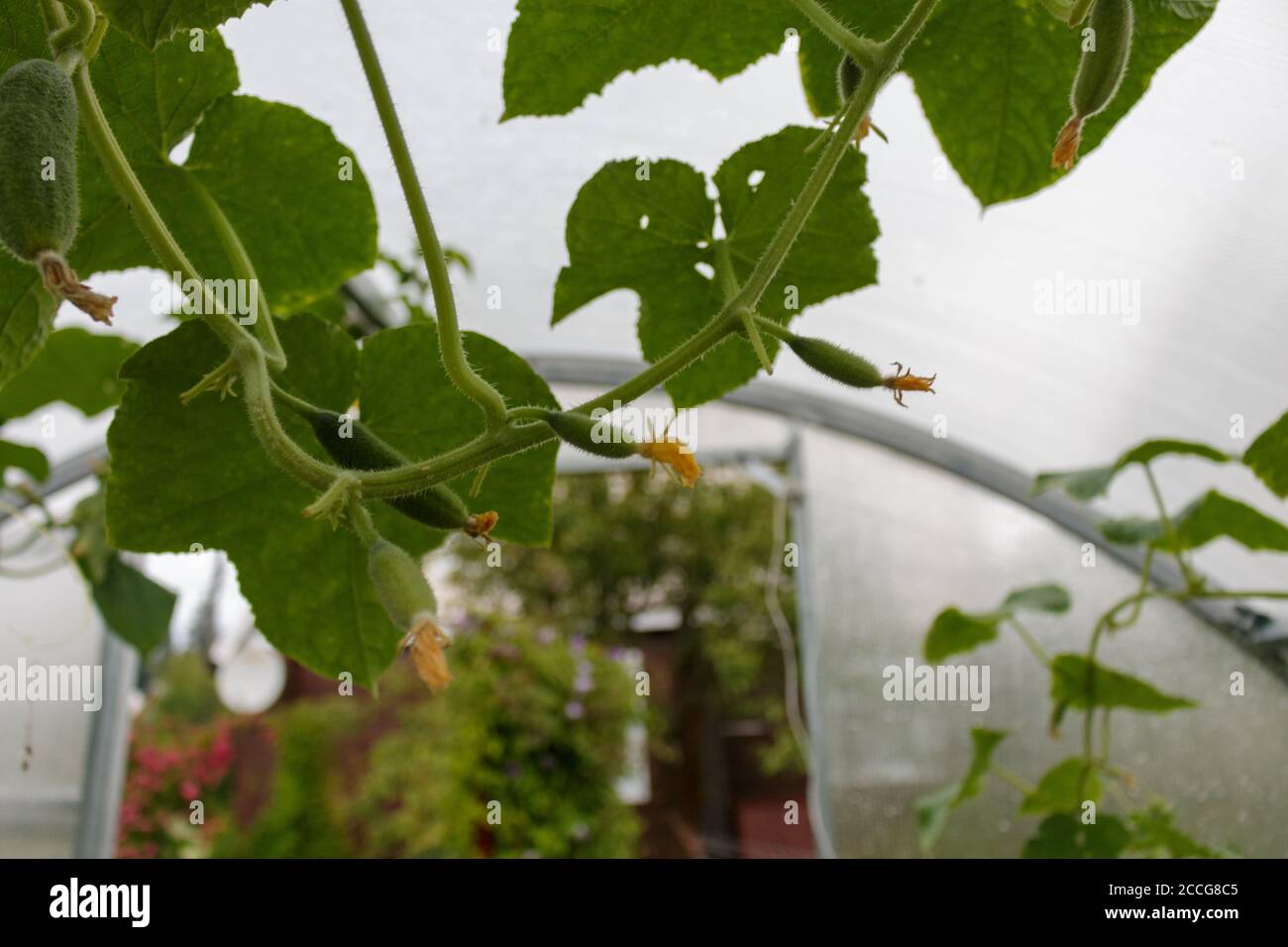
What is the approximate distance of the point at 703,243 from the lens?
698 mm

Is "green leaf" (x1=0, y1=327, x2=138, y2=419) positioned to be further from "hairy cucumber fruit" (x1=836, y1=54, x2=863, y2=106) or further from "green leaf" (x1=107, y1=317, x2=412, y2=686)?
"hairy cucumber fruit" (x1=836, y1=54, x2=863, y2=106)

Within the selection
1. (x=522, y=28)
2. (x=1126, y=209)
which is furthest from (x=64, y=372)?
(x=1126, y=209)

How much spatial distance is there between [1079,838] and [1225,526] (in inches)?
19.1

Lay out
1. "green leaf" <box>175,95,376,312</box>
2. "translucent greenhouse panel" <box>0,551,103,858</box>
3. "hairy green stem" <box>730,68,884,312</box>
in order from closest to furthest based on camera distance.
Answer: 1. "hairy green stem" <box>730,68,884,312</box>
2. "green leaf" <box>175,95,376,312</box>
3. "translucent greenhouse panel" <box>0,551,103,858</box>

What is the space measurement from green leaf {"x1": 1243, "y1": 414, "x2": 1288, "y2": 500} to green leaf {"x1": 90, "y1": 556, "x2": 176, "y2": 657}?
1268 millimetres

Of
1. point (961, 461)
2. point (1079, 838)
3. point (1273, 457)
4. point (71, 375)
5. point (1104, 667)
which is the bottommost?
point (1079, 838)

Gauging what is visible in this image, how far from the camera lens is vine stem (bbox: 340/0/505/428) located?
0.43 m

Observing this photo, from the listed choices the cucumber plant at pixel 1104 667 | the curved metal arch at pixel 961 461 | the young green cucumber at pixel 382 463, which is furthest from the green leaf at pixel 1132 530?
the young green cucumber at pixel 382 463

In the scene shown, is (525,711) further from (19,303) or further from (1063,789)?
(19,303)

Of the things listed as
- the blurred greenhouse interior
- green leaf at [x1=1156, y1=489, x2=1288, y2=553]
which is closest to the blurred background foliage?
the blurred greenhouse interior

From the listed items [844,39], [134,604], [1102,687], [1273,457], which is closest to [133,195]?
[844,39]

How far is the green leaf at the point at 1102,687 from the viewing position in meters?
1.46

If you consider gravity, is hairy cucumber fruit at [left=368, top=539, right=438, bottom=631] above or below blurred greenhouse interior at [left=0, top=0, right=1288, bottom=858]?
below

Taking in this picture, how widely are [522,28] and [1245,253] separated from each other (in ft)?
3.91
